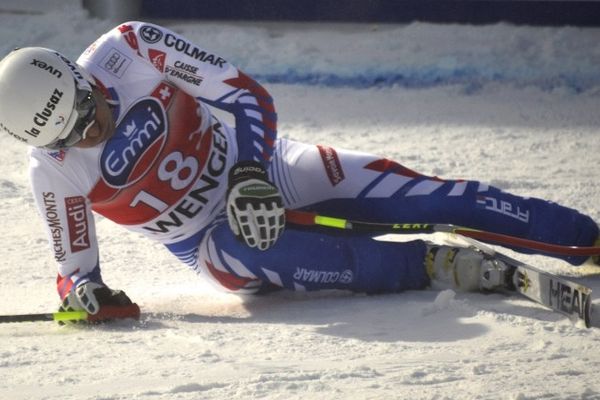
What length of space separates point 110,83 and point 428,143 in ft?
7.95

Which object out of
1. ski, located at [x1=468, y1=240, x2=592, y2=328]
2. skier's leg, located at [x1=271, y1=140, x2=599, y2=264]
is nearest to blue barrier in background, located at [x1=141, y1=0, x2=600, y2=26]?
skier's leg, located at [x1=271, y1=140, x2=599, y2=264]

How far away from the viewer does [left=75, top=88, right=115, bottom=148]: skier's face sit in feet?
11.7

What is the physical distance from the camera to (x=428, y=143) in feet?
19.2

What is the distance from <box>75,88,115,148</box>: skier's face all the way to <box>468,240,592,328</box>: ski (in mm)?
1185

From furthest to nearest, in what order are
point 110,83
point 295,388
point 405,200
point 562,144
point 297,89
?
point 297,89 → point 562,144 → point 405,200 → point 110,83 → point 295,388

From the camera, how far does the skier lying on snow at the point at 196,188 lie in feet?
11.5

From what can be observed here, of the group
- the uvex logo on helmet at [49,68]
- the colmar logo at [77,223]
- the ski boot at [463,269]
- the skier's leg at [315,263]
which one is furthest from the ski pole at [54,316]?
the ski boot at [463,269]

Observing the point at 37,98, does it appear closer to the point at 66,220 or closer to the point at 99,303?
A: the point at 66,220

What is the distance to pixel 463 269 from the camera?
12.4ft

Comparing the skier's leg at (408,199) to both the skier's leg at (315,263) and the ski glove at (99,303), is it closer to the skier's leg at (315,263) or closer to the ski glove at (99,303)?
the skier's leg at (315,263)

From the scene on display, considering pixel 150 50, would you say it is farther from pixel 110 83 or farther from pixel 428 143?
pixel 428 143

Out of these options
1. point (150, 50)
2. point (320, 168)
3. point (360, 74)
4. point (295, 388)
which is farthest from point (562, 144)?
point (295, 388)

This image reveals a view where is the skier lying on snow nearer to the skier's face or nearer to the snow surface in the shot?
the skier's face

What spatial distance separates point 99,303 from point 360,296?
0.79 metres
